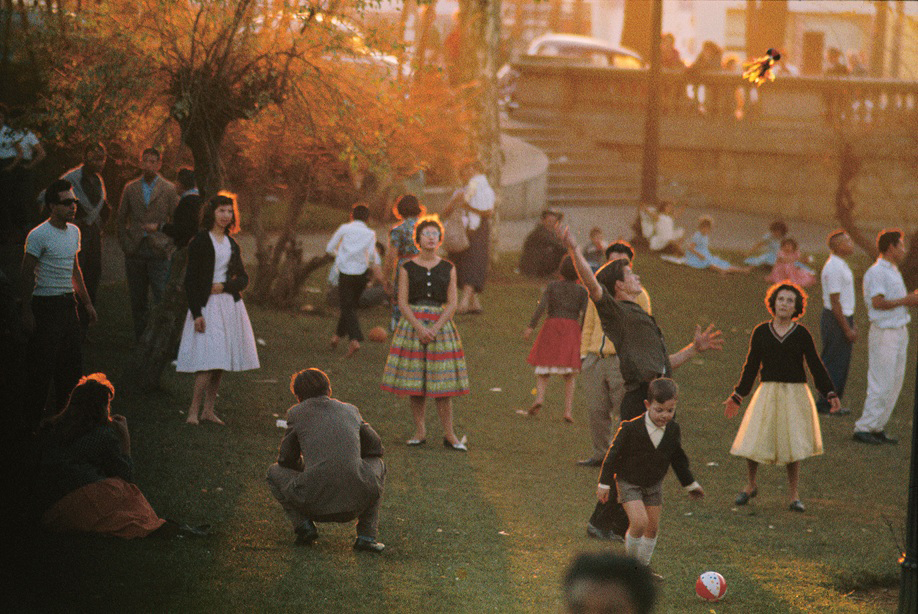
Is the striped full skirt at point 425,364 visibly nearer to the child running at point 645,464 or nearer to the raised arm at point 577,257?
the raised arm at point 577,257

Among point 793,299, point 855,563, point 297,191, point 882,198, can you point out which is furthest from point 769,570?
point 882,198

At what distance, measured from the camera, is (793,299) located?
368 inches

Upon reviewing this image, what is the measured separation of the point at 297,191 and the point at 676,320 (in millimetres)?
5748

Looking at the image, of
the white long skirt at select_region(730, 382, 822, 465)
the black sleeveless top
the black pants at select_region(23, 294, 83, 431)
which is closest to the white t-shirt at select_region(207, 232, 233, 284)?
the black pants at select_region(23, 294, 83, 431)

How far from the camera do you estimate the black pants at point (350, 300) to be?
1410 centimetres

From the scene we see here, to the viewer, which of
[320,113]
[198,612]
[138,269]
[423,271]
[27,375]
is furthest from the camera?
[138,269]

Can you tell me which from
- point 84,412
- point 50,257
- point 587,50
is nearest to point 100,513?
point 84,412

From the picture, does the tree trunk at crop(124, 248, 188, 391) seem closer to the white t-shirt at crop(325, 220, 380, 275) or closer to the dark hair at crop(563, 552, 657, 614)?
the white t-shirt at crop(325, 220, 380, 275)

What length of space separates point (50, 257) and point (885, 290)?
761 centimetres

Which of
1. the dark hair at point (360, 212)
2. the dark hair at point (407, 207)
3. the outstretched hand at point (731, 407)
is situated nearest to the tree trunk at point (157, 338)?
the dark hair at point (407, 207)

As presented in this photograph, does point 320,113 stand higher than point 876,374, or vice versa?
point 320,113

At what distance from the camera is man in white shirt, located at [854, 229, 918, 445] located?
39.6 feet

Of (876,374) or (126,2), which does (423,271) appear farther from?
(876,374)

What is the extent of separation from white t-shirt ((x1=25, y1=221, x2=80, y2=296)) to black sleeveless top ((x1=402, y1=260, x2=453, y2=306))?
8.79ft
